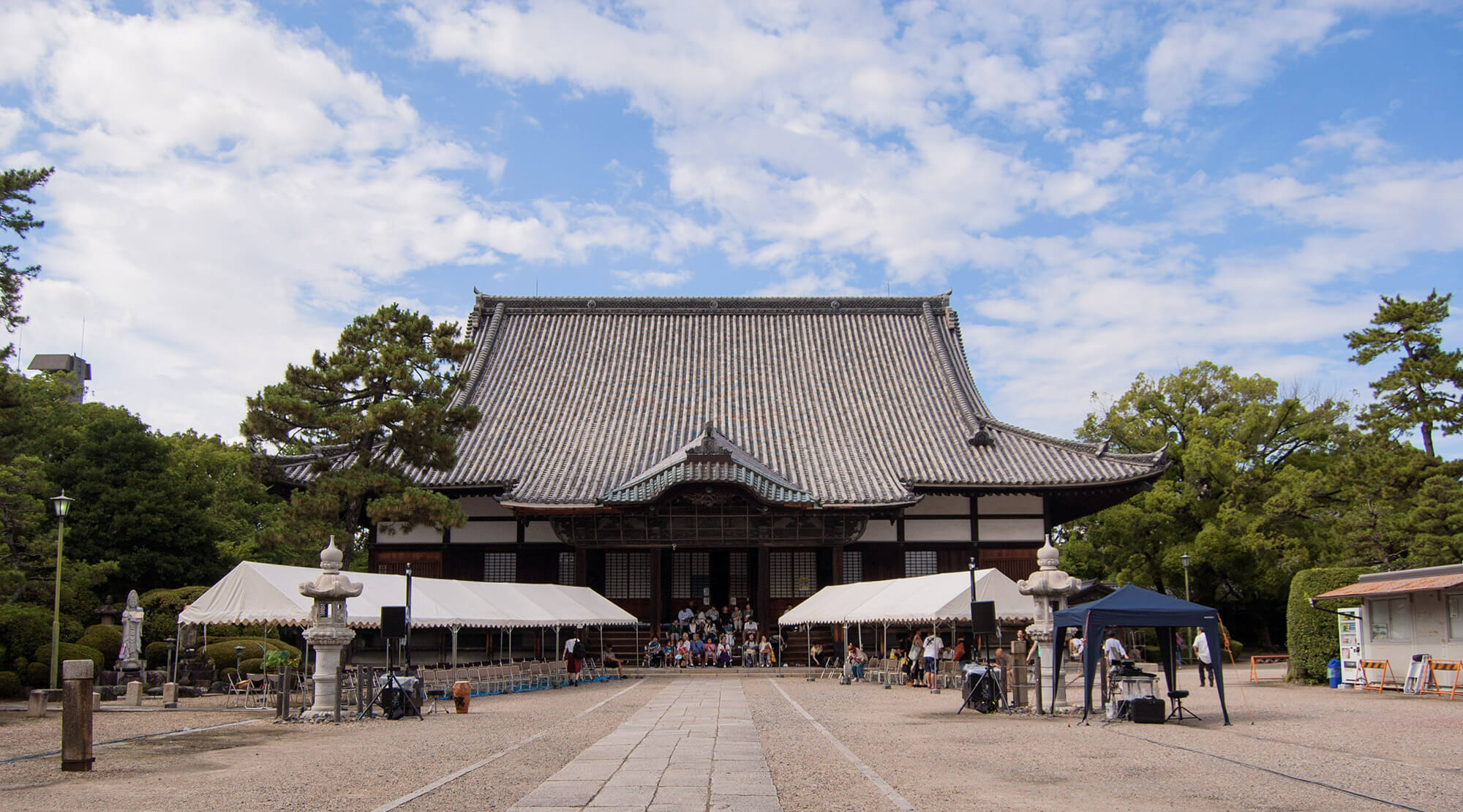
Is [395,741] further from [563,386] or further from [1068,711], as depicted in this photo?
[563,386]

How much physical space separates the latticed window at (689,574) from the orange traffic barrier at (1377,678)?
58.0 feet

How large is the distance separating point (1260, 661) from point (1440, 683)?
47.6 ft

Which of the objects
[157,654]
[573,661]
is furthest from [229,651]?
[573,661]

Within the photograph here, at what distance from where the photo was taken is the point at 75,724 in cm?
1058

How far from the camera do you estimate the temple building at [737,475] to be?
30141 mm

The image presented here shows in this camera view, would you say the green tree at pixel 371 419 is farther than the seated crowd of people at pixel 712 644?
No

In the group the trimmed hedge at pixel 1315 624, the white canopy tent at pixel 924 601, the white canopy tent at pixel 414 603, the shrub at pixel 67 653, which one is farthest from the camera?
the trimmed hedge at pixel 1315 624

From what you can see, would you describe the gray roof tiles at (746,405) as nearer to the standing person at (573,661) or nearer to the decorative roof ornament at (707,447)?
the decorative roof ornament at (707,447)

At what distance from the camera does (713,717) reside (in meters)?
15.5

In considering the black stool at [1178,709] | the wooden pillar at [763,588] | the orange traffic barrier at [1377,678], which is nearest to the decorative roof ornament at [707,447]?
the wooden pillar at [763,588]

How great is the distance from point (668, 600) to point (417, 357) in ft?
38.7

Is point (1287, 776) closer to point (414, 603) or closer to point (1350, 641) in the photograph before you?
point (1350, 641)

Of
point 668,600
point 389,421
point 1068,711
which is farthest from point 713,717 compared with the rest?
point 668,600

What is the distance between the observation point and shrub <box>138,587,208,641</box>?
25.5m
